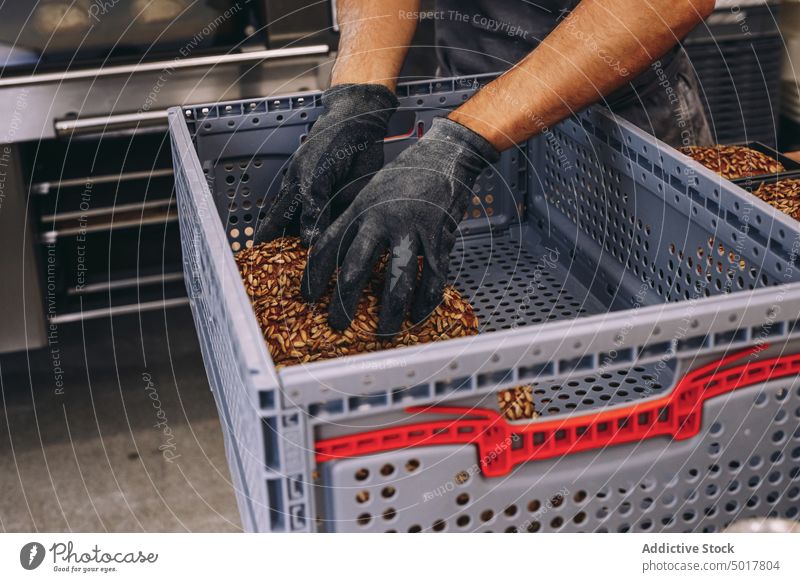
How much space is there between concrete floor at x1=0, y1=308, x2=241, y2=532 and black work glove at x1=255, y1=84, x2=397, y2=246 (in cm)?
70

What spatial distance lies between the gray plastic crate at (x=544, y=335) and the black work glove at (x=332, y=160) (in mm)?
86

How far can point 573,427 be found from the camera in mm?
644

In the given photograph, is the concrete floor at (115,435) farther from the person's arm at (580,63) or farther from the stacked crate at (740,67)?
the stacked crate at (740,67)

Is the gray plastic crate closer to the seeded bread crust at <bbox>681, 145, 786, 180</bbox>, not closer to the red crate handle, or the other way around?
the red crate handle

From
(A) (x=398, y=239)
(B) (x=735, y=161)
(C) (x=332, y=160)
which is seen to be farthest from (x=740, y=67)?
(A) (x=398, y=239)

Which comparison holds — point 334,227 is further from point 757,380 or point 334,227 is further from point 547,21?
point 547,21

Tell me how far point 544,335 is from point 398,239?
11.3 inches

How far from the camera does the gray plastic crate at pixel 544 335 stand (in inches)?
23.0

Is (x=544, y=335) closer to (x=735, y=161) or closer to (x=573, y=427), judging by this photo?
(x=573, y=427)

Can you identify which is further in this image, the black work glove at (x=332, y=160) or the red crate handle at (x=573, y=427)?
the black work glove at (x=332, y=160)

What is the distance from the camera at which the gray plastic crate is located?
58 centimetres

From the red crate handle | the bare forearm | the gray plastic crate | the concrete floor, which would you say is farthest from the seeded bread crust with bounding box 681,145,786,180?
the concrete floor

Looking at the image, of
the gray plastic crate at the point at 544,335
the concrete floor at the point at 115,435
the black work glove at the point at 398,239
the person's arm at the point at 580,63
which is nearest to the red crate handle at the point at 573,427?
the gray plastic crate at the point at 544,335

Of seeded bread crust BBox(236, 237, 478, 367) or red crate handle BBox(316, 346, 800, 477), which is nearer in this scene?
red crate handle BBox(316, 346, 800, 477)
